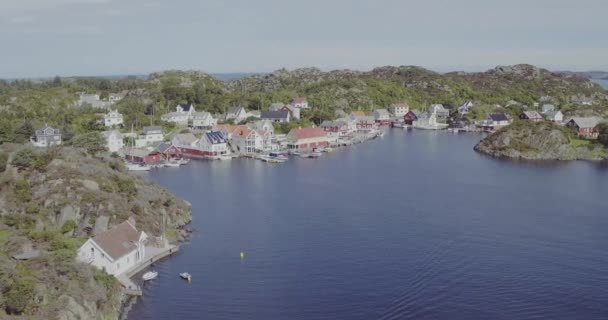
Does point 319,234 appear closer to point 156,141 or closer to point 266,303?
point 266,303

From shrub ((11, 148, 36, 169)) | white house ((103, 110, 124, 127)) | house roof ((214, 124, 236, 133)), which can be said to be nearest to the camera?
shrub ((11, 148, 36, 169))

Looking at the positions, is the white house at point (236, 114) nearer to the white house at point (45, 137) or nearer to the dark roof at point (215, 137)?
the dark roof at point (215, 137)

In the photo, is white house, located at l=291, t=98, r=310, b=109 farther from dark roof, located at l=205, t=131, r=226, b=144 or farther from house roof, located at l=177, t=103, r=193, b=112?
dark roof, located at l=205, t=131, r=226, b=144

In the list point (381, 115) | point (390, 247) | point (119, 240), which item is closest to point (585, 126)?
point (381, 115)

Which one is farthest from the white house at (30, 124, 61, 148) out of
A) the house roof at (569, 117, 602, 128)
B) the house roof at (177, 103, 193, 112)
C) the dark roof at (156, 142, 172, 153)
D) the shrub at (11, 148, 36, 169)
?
the house roof at (569, 117, 602, 128)

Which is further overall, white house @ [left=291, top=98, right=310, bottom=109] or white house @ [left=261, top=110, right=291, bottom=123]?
white house @ [left=291, top=98, right=310, bottom=109]

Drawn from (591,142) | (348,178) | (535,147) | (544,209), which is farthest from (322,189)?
(591,142)

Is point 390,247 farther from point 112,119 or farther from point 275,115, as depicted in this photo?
point 275,115
